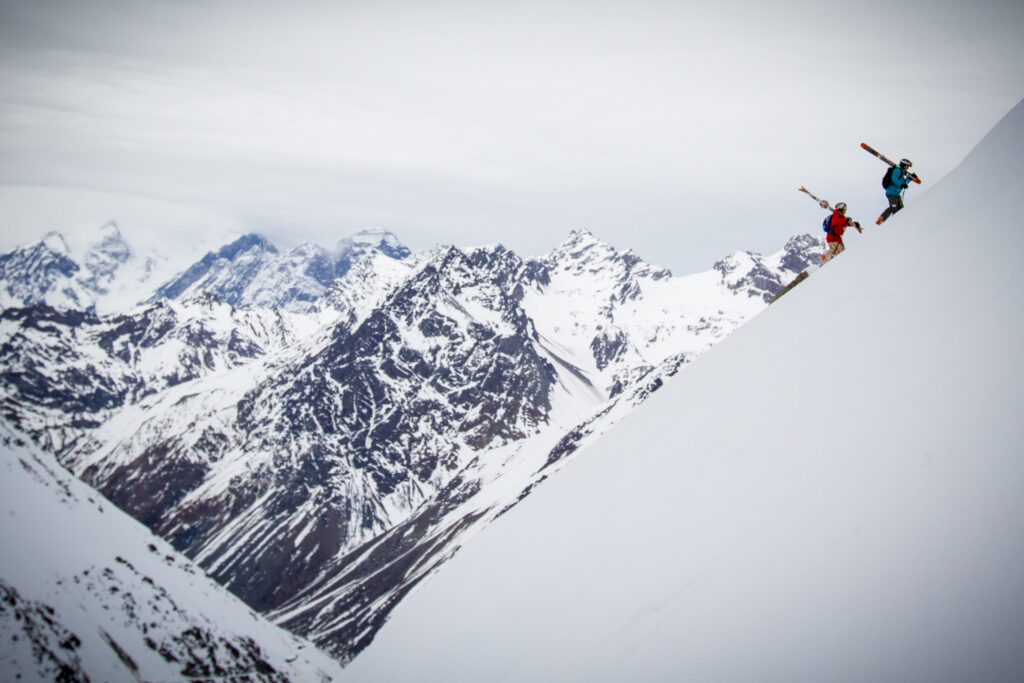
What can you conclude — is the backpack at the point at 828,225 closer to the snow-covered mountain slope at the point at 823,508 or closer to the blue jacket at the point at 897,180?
the blue jacket at the point at 897,180

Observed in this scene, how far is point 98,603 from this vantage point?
5756 cm

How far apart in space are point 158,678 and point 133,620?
35.4 ft

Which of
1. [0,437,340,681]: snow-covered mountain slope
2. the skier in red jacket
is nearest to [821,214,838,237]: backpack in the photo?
the skier in red jacket

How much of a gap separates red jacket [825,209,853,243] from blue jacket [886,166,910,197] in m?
1.51

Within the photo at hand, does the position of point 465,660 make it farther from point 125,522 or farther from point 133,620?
point 125,522

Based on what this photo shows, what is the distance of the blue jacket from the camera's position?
1703cm

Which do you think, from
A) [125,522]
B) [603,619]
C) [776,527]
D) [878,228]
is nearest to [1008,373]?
[776,527]

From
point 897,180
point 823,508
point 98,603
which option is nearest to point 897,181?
point 897,180

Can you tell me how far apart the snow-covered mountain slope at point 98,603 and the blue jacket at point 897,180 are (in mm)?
58437

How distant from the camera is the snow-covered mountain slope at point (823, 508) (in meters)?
4.77

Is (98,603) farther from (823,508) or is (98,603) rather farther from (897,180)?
(897,180)

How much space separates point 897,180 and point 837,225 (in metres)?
2.07

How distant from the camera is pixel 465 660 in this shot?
9.23 m

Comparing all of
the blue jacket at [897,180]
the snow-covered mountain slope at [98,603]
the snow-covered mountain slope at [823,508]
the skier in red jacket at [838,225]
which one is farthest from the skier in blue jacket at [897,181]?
the snow-covered mountain slope at [98,603]
